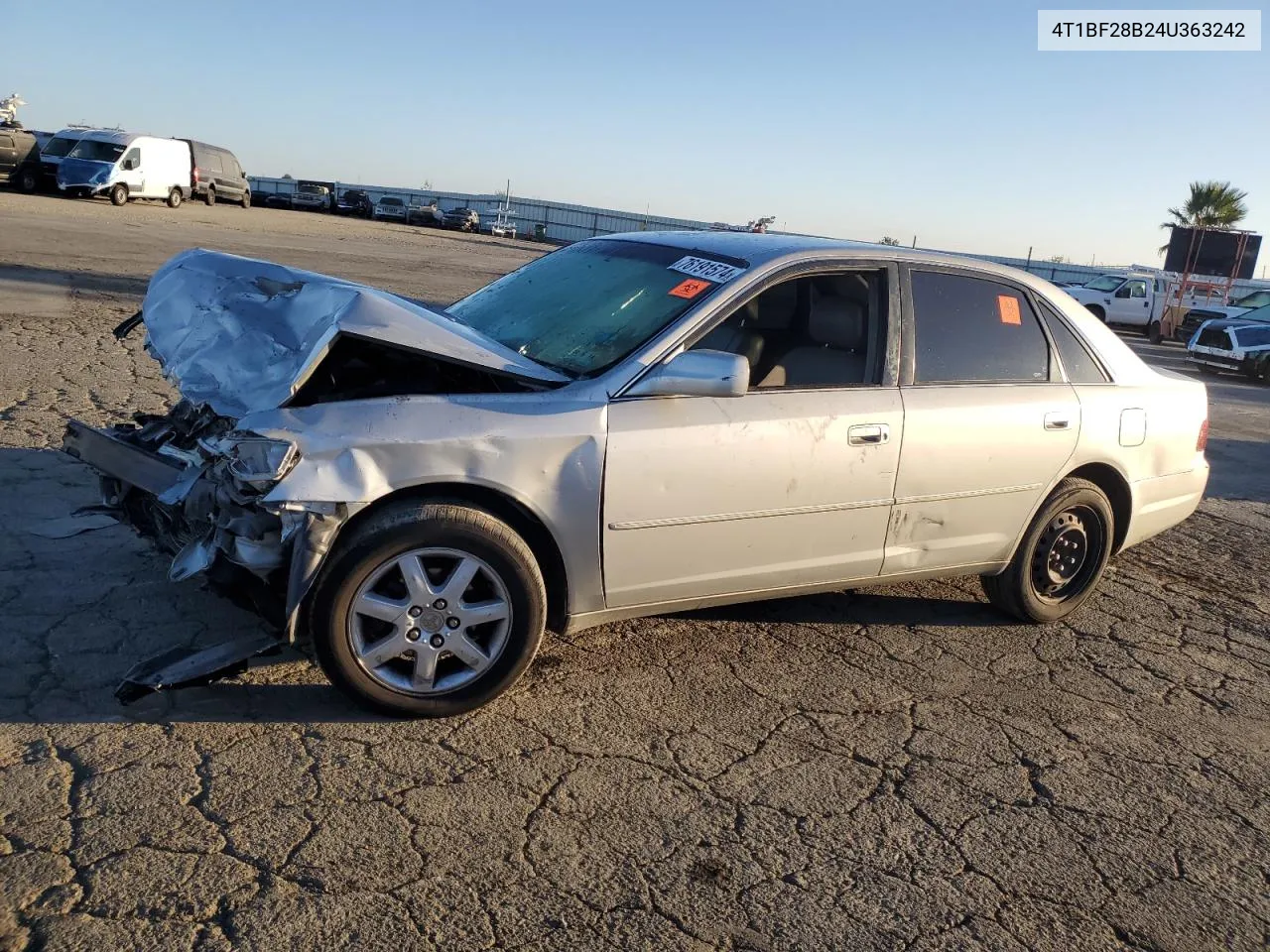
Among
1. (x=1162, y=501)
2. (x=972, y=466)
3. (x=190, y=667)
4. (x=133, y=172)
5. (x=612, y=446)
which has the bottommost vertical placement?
(x=190, y=667)

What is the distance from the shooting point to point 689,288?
4203mm

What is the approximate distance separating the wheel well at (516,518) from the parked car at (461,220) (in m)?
47.1

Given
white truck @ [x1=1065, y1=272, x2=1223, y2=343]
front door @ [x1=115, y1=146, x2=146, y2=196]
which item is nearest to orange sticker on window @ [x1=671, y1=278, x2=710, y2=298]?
white truck @ [x1=1065, y1=272, x2=1223, y2=343]

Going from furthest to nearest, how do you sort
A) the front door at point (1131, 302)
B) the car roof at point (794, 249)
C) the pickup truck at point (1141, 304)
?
the front door at point (1131, 302) → the pickup truck at point (1141, 304) → the car roof at point (794, 249)

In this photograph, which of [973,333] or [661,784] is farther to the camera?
[973,333]

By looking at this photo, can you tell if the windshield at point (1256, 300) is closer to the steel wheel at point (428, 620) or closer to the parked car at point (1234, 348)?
the parked car at point (1234, 348)

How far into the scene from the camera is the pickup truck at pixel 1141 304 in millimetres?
28406

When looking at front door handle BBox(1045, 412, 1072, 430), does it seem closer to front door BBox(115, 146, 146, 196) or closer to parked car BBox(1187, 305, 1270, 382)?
parked car BBox(1187, 305, 1270, 382)

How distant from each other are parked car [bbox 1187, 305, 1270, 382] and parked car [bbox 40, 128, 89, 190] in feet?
91.8

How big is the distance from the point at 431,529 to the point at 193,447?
146 centimetres

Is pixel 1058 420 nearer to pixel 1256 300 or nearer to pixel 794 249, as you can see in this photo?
pixel 794 249

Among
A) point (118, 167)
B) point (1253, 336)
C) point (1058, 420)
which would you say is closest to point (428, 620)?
point (1058, 420)

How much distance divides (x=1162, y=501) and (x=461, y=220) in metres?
46.7

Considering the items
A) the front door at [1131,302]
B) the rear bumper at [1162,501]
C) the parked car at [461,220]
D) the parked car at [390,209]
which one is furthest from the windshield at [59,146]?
the rear bumper at [1162,501]
